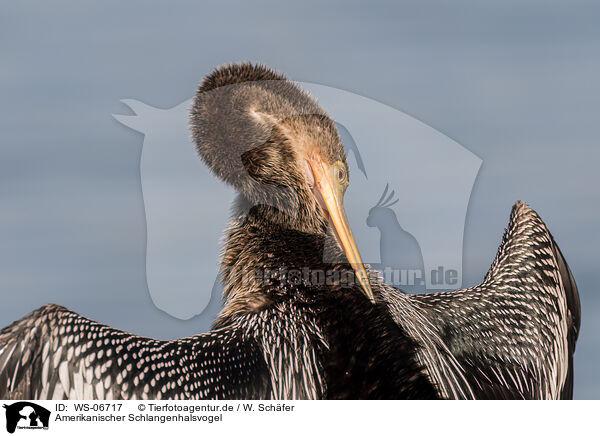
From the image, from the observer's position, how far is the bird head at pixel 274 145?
5395 millimetres

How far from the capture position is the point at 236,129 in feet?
18.1

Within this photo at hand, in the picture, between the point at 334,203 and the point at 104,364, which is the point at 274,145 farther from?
the point at 104,364

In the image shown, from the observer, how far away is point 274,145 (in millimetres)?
5469

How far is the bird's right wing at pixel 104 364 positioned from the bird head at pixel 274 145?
1100 mm

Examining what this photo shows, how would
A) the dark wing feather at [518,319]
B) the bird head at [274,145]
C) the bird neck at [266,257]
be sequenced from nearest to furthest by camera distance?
the bird neck at [266,257] < the bird head at [274,145] < the dark wing feather at [518,319]

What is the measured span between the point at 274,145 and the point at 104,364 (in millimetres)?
1697

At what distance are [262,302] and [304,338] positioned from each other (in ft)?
1.11
